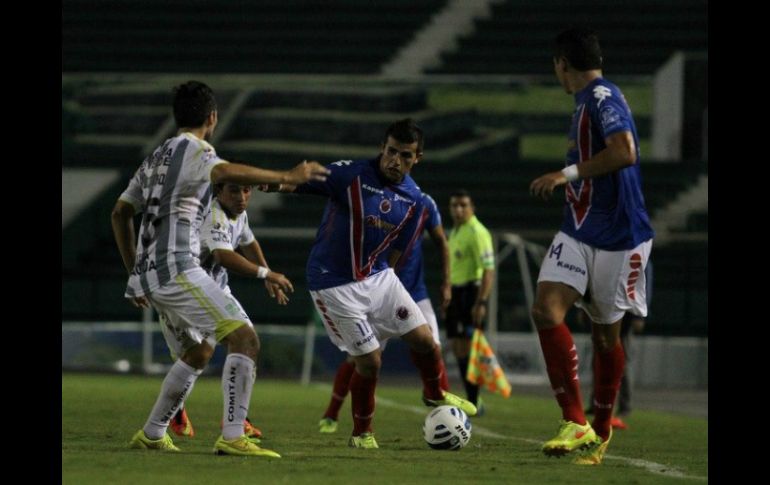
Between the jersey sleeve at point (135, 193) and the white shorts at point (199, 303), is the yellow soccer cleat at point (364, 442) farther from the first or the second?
the jersey sleeve at point (135, 193)

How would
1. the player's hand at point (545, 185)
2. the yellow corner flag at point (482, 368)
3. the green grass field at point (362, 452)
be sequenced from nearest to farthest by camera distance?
the green grass field at point (362, 452) < the player's hand at point (545, 185) < the yellow corner flag at point (482, 368)

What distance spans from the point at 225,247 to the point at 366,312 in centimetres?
106

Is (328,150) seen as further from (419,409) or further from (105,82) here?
(419,409)

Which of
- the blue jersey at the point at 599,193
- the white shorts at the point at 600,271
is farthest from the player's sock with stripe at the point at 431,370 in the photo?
the blue jersey at the point at 599,193

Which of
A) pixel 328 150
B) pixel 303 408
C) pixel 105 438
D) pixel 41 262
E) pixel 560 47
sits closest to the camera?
pixel 41 262

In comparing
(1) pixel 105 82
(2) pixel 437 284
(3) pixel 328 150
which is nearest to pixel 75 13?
(1) pixel 105 82

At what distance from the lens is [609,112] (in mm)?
7984

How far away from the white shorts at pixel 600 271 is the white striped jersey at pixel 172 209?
6.58ft

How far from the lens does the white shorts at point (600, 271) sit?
26.9 feet

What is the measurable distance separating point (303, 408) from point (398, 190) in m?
5.57

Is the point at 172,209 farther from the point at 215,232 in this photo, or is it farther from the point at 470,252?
the point at 470,252

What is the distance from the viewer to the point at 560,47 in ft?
27.3

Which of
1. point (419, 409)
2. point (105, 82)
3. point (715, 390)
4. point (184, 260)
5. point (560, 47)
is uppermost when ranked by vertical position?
point (105, 82)

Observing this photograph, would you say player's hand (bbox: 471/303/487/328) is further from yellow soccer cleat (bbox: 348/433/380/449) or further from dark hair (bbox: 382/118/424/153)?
dark hair (bbox: 382/118/424/153)
